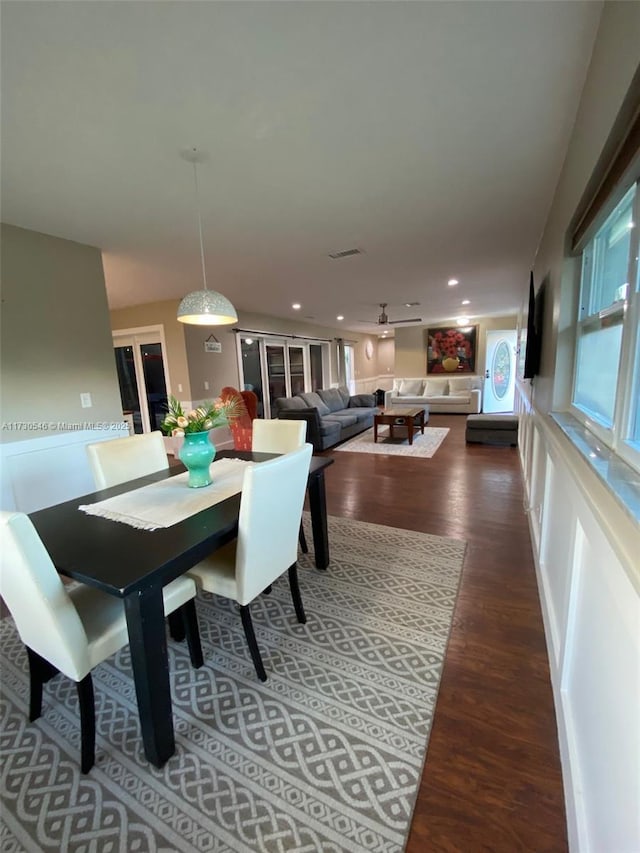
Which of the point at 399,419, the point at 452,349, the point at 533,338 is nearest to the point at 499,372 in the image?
the point at 452,349

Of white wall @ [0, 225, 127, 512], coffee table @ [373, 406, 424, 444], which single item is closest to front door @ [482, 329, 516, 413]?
coffee table @ [373, 406, 424, 444]

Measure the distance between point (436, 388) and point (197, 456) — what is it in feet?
26.8

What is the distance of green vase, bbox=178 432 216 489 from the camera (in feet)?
6.09

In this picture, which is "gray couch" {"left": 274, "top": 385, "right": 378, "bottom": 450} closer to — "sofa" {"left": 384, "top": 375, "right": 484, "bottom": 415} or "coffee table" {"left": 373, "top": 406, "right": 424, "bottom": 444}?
"coffee table" {"left": 373, "top": 406, "right": 424, "bottom": 444}

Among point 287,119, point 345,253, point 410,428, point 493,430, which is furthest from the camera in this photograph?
point 410,428

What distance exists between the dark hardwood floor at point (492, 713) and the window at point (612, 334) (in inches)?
41.6

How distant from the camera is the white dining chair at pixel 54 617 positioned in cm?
104

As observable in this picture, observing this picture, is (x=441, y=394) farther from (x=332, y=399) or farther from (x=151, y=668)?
(x=151, y=668)

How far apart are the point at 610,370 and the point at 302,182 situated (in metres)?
2.00

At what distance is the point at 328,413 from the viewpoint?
6809mm

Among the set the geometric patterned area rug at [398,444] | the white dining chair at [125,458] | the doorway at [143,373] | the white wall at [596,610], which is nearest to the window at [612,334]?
the white wall at [596,610]

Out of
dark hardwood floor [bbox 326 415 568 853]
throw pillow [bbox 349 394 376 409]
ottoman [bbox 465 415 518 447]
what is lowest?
dark hardwood floor [bbox 326 415 568 853]

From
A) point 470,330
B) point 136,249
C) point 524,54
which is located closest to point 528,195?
point 524,54

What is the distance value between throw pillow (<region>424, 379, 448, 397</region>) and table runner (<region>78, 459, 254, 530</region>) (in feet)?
25.5
